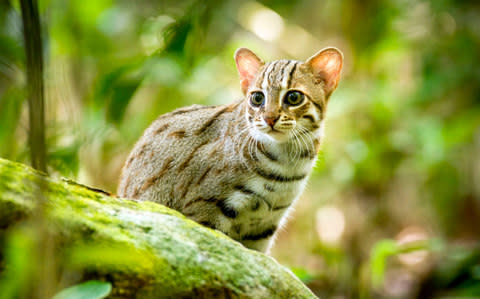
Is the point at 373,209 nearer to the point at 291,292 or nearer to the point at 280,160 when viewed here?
the point at 280,160

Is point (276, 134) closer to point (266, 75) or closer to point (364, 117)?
point (266, 75)

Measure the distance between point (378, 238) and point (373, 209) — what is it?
0.64m

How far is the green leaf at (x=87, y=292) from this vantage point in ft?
5.13

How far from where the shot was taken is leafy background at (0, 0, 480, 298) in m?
7.00

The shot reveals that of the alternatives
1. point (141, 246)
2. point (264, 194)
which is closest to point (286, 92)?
point (264, 194)

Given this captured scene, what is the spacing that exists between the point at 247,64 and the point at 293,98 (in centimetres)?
68

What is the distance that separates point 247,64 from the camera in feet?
14.7

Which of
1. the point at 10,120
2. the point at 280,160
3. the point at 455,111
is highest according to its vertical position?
the point at 455,111

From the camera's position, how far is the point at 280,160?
4.10 m

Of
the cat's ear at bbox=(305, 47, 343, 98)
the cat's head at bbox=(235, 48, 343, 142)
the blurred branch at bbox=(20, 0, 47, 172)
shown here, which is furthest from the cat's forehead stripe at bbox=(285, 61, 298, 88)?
the blurred branch at bbox=(20, 0, 47, 172)

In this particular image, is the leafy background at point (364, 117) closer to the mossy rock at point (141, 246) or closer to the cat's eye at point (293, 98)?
the cat's eye at point (293, 98)

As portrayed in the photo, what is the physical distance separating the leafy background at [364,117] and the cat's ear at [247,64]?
1986mm

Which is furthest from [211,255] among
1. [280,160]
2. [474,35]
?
[474,35]

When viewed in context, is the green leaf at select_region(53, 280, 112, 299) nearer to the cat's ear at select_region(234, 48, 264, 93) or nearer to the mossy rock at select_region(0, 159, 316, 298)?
the mossy rock at select_region(0, 159, 316, 298)
